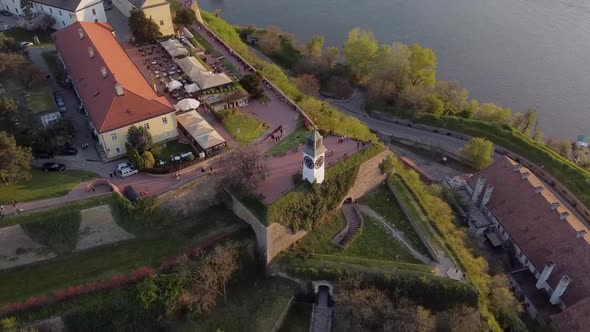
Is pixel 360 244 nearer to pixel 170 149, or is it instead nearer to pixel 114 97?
pixel 170 149

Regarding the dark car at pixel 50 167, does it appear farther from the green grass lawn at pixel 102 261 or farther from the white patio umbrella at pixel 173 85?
the white patio umbrella at pixel 173 85

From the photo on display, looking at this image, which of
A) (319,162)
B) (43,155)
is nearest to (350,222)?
(319,162)

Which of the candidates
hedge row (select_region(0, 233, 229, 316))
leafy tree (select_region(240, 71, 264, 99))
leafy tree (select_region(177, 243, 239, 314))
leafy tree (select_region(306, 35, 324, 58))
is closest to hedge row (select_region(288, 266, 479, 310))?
leafy tree (select_region(177, 243, 239, 314))

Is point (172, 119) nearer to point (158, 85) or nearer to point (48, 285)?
point (158, 85)

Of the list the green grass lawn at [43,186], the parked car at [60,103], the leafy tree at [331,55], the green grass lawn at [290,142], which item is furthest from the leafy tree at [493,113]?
the parked car at [60,103]

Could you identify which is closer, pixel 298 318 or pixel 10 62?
pixel 298 318

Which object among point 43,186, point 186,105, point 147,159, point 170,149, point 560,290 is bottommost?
point 560,290

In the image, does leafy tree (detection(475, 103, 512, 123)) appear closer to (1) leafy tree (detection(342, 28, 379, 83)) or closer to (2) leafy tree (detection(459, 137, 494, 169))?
(2) leafy tree (detection(459, 137, 494, 169))
